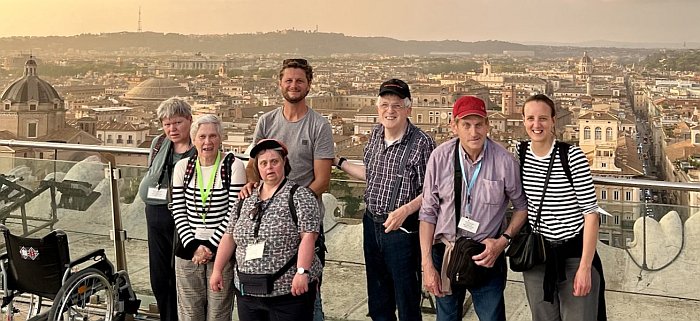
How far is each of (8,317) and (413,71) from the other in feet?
99.9

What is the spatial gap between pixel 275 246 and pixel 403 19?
1544 inches

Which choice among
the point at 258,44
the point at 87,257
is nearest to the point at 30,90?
the point at 258,44

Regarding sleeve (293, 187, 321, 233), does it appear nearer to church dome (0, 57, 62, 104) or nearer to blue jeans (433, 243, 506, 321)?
blue jeans (433, 243, 506, 321)

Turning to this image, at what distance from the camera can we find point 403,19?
40.1 metres

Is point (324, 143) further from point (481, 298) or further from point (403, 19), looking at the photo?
point (403, 19)

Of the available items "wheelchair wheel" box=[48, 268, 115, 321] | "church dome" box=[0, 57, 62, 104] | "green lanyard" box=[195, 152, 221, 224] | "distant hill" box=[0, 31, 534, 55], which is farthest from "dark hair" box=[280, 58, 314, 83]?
"church dome" box=[0, 57, 62, 104]

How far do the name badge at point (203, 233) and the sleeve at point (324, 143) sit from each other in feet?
1.47

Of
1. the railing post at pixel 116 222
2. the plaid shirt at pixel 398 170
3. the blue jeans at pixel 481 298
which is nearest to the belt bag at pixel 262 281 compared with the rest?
the plaid shirt at pixel 398 170

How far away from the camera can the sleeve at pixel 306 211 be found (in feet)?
6.70

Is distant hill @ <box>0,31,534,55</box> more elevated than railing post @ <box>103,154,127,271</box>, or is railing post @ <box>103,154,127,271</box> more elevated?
distant hill @ <box>0,31,534,55</box>

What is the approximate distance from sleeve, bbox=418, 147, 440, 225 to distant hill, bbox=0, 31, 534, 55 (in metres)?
31.0

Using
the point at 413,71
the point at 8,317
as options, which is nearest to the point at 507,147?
the point at 8,317

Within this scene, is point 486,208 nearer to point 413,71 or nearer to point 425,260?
point 425,260

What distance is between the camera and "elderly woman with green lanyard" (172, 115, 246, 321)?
7.41ft
